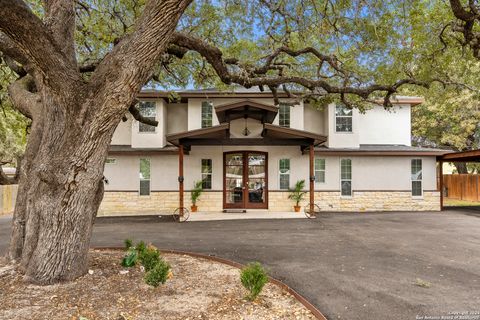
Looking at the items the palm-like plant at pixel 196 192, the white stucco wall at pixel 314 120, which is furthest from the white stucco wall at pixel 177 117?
the white stucco wall at pixel 314 120

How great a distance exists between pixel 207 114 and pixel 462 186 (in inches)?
742

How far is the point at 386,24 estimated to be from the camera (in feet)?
22.3

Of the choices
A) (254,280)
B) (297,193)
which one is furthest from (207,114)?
(254,280)

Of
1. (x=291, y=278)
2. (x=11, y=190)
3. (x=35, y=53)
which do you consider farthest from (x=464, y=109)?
(x=11, y=190)

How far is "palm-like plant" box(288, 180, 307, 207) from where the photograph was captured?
12531 millimetres

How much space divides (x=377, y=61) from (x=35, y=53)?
819 centimetres

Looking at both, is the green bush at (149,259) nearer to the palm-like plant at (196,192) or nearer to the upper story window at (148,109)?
the palm-like plant at (196,192)

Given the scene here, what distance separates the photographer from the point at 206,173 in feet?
42.3

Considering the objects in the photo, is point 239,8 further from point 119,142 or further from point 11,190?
point 11,190

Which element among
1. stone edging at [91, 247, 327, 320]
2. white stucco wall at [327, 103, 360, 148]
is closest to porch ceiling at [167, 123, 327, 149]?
white stucco wall at [327, 103, 360, 148]

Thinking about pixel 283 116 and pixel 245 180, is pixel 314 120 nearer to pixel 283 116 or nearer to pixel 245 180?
pixel 283 116

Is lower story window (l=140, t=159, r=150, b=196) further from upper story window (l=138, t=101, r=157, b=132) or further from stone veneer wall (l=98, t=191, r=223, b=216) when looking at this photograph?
upper story window (l=138, t=101, r=157, b=132)

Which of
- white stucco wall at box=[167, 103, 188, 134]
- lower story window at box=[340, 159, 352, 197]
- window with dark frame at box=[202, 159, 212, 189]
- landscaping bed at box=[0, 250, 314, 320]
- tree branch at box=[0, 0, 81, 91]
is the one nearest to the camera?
tree branch at box=[0, 0, 81, 91]

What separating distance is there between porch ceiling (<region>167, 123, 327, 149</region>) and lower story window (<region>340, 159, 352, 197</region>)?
2.83m
